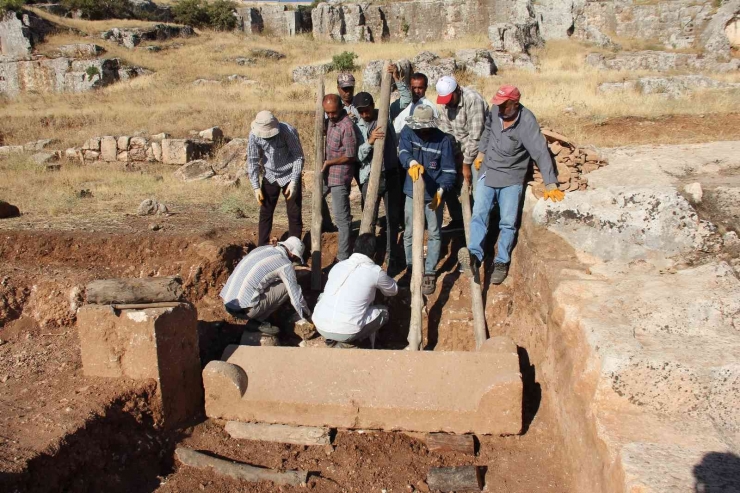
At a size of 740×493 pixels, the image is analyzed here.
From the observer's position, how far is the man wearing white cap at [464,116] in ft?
18.7

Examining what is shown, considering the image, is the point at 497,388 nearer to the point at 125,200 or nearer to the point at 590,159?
the point at 590,159

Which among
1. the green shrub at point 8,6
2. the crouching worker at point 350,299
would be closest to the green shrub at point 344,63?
the green shrub at point 8,6

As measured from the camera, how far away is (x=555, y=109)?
12703 millimetres

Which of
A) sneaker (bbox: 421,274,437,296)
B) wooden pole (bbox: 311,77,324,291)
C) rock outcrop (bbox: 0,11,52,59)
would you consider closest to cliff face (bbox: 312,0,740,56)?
rock outcrop (bbox: 0,11,52,59)

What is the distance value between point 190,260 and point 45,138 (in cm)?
1124

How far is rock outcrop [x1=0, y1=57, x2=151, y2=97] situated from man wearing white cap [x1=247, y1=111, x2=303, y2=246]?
17.9 m

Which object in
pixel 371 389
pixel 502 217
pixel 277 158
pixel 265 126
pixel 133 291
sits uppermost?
pixel 265 126

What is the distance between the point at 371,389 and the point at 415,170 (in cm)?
206

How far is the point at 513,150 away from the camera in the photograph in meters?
5.47

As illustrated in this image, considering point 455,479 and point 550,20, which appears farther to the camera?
point 550,20

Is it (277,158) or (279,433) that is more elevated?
(277,158)

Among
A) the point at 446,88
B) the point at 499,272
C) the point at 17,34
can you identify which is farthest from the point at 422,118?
the point at 17,34

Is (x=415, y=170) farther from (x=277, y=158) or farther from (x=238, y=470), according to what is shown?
(x=238, y=470)

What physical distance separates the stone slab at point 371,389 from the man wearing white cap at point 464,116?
222cm
